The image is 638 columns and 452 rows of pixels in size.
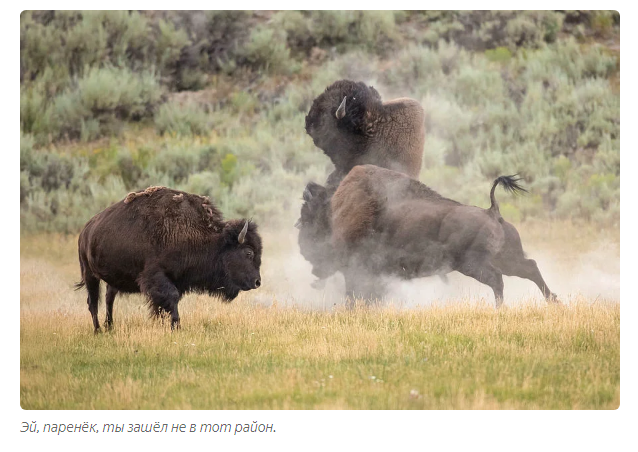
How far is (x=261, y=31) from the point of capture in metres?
20.0

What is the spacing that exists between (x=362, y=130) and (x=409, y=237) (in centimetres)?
228

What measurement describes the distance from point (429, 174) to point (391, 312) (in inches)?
344

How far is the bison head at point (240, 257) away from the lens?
7.24 metres

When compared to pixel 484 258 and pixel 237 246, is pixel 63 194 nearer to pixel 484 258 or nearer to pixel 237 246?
pixel 237 246

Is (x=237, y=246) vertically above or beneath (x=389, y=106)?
beneath

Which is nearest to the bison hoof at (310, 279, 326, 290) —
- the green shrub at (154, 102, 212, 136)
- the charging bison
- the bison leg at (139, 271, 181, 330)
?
the charging bison

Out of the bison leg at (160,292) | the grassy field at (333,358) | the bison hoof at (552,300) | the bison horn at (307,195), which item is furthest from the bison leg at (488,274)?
the bison leg at (160,292)

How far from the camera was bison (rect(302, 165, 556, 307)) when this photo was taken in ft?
23.0

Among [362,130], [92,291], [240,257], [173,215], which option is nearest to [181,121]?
[362,130]

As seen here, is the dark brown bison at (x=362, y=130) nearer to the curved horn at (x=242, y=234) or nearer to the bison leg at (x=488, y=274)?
the curved horn at (x=242, y=234)

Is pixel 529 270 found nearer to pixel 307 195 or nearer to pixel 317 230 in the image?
pixel 317 230

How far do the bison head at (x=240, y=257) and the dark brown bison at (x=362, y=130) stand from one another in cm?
202

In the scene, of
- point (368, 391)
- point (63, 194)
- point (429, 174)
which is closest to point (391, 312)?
point (368, 391)

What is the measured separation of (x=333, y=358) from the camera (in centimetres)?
582
